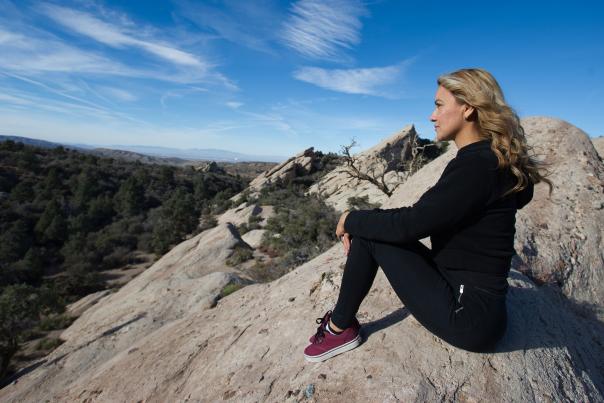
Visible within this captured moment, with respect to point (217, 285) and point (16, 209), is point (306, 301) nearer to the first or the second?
point (217, 285)

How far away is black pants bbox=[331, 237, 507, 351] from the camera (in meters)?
2.17

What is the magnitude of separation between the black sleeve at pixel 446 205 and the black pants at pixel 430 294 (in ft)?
0.61

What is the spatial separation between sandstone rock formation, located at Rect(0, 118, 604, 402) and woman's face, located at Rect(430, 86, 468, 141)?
62.9 inches

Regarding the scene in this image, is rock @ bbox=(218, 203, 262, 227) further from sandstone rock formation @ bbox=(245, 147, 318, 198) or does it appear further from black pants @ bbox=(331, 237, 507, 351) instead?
black pants @ bbox=(331, 237, 507, 351)

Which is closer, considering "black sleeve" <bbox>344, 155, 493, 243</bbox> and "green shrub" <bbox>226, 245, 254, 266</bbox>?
"black sleeve" <bbox>344, 155, 493, 243</bbox>

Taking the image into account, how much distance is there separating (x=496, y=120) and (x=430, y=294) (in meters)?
1.17

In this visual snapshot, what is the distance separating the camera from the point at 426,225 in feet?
6.82

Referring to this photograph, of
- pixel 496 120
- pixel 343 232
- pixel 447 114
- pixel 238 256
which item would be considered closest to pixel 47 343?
pixel 238 256

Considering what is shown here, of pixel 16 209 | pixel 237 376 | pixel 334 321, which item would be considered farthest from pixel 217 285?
pixel 16 209

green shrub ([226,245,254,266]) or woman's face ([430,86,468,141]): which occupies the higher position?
woman's face ([430,86,468,141])

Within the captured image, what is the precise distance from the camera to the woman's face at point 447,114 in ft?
7.40

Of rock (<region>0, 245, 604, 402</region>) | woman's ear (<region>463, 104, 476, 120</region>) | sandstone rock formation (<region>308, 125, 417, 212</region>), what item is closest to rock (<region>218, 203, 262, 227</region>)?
sandstone rock formation (<region>308, 125, 417, 212</region>)

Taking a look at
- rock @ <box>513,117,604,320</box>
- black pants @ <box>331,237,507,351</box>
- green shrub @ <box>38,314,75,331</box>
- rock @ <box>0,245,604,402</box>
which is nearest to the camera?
black pants @ <box>331,237,507,351</box>

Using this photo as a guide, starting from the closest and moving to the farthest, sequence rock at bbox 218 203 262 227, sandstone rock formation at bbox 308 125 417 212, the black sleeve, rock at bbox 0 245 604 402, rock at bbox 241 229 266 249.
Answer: the black sleeve
rock at bbox 0 245 604 402
rock at bbox 241 229 266 249
sandstone rock formation at bbox 308 125 417 212
rock at bbox 218 203 262 227
